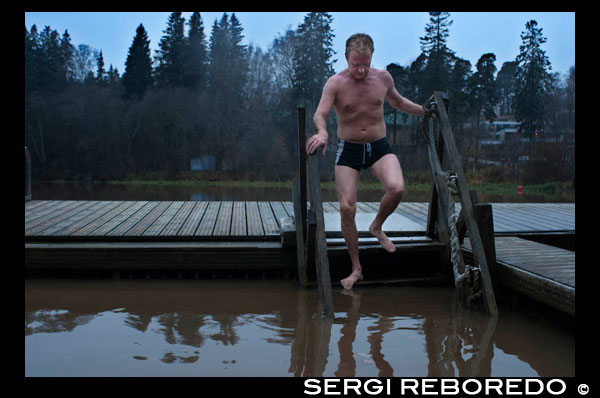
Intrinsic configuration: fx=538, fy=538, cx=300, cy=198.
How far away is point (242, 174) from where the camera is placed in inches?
1173

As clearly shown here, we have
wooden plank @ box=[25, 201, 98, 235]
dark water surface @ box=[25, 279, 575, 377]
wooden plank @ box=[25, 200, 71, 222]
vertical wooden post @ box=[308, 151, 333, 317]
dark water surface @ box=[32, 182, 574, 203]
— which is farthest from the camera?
dark water surface @ box=[32, 182, 574, 203]

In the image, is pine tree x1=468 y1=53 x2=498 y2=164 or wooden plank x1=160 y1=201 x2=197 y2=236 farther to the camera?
pine tree x1=468 y1=53 x2=498 y2=164

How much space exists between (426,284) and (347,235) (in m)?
1.05

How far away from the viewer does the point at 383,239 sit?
14.6ft

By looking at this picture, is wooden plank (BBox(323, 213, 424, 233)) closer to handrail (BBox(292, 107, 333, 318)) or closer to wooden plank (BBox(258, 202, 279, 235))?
handrail (BBox(292, 107, 333, 318))

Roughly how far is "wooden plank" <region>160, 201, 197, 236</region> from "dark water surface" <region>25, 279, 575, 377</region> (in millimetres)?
744

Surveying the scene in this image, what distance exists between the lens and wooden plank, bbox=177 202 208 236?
5.27 meters

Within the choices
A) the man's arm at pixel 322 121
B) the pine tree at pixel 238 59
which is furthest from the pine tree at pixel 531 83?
the man's arm at pixel 322 121

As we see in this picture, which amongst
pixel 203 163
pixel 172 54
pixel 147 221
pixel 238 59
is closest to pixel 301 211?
pixel 147 221

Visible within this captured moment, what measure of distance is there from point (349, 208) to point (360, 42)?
121 cm

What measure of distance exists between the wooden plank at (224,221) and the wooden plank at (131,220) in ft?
2.93

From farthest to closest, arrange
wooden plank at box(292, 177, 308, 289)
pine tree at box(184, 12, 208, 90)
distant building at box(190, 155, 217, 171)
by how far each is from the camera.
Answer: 1. pine tree at box(184, 12, 208, 90)
2. distant building at box(190, 155, 217, 171)
3. wooden plank at box(292, 177, 308, 289)

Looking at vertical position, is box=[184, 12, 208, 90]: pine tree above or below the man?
above

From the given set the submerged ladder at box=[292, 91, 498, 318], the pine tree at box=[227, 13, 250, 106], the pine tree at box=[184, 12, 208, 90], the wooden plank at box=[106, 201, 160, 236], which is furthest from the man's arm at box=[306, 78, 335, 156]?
the pine tree at box=[184, 12, 208, 90]
